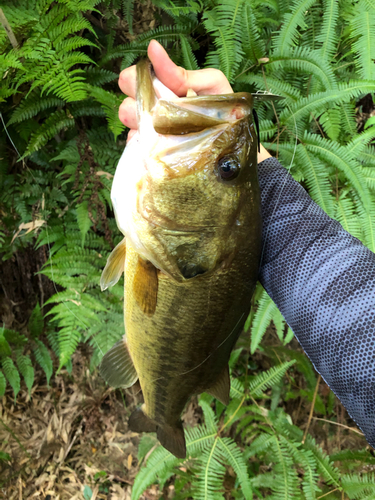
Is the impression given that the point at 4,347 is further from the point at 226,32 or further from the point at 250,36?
the point at 250,36

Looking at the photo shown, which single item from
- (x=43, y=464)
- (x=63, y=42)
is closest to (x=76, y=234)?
(x=63, y=42)

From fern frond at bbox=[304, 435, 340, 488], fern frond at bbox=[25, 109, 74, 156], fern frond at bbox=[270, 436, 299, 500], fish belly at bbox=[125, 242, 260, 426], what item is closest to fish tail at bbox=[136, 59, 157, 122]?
fish belly at bbox=[125, 242, 260, 426]

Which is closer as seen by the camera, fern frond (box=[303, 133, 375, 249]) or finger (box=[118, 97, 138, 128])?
finger (box=[118, 97, 138, 128])

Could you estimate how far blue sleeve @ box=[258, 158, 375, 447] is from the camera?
157cm

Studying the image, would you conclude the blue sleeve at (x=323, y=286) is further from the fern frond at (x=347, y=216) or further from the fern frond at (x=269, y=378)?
the fern frond at (x=269, y=378)

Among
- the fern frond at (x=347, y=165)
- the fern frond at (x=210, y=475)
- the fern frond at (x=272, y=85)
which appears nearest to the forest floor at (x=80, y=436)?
the fern frond at (x=210, y=475)

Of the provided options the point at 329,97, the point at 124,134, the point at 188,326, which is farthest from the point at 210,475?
the point at 329,97

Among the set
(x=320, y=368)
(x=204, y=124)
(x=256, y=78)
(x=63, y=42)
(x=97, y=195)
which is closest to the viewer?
(x=204, y=124)

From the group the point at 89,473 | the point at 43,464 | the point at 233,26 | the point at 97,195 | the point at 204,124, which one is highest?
the point at 233,26

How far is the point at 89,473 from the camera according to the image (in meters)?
3.73

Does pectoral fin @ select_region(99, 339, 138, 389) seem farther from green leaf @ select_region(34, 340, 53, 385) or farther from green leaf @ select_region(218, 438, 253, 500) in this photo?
green leaf @ select_region(34, 340, 53, 385)

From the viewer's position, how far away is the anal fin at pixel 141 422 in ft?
6.91

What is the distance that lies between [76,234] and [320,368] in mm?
2283

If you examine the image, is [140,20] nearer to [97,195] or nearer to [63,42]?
[63,42]
